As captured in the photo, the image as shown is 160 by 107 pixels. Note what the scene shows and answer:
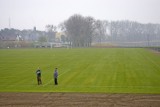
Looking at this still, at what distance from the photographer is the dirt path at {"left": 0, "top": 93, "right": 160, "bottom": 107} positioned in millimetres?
20031

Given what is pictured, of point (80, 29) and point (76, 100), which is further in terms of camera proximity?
point (80, 29)

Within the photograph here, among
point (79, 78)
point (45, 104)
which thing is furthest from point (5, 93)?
point (79, 78)

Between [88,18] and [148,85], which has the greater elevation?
[88,18]

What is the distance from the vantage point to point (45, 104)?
2022cm

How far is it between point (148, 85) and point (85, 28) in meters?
130

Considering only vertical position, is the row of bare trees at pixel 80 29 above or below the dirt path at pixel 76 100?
above

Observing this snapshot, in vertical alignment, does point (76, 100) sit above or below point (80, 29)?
below

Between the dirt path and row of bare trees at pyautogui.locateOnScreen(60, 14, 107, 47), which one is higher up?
row of bare trees at pyautogui.locateOnScreen(60, 14, 107, 47)

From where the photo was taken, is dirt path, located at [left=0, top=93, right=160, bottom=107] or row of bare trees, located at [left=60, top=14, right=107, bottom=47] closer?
dirt path, located at [left=0, top=93, right=160, bottom=107]

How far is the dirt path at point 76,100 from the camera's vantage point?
20.0 meters

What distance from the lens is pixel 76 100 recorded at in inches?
845

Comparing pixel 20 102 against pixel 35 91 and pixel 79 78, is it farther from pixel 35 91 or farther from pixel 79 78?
pixel 79 78

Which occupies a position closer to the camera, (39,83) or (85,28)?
(39,83)

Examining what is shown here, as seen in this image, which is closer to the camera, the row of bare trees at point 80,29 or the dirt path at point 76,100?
the dirt path at point 76,100
